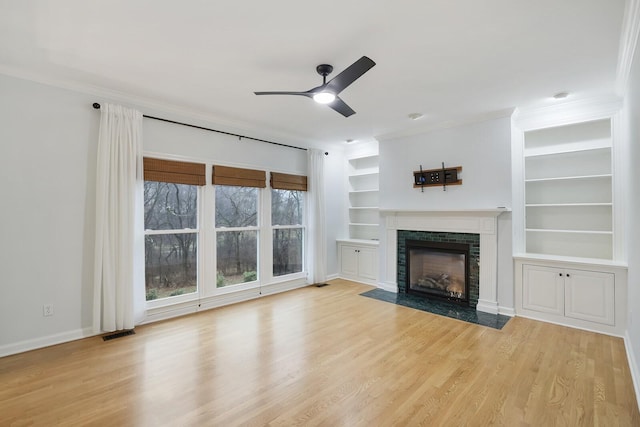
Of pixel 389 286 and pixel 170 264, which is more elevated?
pixel 170 264

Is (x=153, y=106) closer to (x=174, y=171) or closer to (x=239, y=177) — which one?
(x=174, y=171)

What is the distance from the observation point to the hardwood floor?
2.08m

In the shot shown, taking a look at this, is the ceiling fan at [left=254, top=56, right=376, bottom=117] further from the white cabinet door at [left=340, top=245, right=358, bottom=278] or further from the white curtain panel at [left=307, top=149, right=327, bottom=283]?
the white cabinet door at [left=340, top=245, right=358, bottom=278]

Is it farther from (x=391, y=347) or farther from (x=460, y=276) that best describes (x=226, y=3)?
(x=460, y=276)

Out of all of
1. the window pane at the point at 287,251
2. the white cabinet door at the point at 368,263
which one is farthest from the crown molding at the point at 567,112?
the window pane at the point at 287,251

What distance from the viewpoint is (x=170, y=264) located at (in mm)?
4035

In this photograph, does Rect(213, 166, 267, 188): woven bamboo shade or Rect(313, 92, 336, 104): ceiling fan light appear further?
Rect(213, 166, 267, 188): woven bamboo shade

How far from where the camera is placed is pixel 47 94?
123 inches

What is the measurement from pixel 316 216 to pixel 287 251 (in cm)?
83

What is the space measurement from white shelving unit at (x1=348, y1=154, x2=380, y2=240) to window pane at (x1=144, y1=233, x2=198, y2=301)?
10.9 ft

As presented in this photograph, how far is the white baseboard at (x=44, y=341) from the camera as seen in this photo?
9.59 feet

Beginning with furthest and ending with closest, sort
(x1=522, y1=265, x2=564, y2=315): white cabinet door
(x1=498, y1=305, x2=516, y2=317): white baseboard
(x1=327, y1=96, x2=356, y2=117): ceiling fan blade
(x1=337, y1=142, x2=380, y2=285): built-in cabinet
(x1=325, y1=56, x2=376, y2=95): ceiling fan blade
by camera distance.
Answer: (x1=337, y1=142, x2=380, y2=285): built-in cabinet < (x1=498, y1=305, x2=516, y2=317): white baseboard < (x1=522, y1=265, x2=564, y2=315): white cabinet door < (x1=327, y1=96, x2=356, y2=117): ceiling fan blade < (x1=325, y1=56, x2=376, y2=95): ceiling fan blade

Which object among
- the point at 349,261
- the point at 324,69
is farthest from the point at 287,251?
the point at 324,69

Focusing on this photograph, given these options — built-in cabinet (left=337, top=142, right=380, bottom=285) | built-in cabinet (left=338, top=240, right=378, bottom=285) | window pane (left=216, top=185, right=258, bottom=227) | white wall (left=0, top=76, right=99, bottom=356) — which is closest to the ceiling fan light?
window pane (left=216, top=185, right=258, bottom=227)
